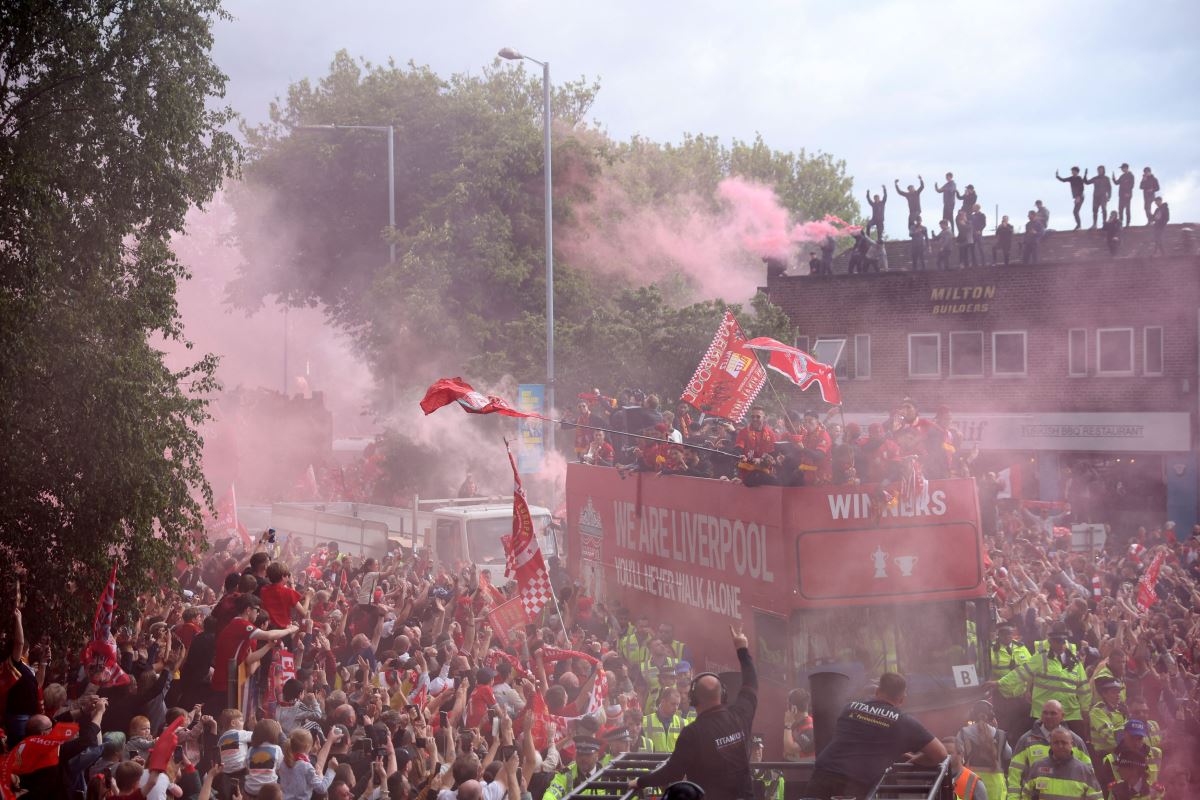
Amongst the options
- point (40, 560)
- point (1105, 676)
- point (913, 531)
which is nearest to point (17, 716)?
point (40, 560)

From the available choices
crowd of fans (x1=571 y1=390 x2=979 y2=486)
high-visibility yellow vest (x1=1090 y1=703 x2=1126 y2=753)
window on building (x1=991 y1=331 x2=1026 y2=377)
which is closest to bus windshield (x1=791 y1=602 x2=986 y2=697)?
high-visibility yellow vest (x1=1090 y1=703 x2=1126 y2=753)

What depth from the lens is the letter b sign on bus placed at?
11609 mm

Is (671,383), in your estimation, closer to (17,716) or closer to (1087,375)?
(1087,375)

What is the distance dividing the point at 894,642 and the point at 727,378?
5.60 m

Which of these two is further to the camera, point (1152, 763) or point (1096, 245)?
point (1096, 245)

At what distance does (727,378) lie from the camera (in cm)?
1653

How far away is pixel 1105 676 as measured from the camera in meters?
11.5

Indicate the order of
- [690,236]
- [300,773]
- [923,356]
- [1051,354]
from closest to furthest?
[300,773] → [1051,354] → [923,356] → [690,236]

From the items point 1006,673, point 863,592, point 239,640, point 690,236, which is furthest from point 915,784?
point 690,236

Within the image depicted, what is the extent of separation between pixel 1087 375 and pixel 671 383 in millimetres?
11276

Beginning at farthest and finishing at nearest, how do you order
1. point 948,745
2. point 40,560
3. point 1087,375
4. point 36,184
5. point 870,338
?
point 870,338 < point 1087,375 < point 40,560 < point 36,184 < point 948,745

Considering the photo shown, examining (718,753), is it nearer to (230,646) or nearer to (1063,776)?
(1063,776)

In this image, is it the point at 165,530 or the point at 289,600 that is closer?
the point at 289,600

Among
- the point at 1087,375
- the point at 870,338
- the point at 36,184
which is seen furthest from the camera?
the point at 870,338
